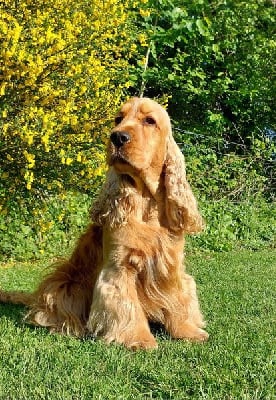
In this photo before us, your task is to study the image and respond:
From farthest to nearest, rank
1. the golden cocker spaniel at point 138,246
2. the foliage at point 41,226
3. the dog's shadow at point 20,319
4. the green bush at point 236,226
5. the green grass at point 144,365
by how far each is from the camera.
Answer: the green bush at point 236,226
the foliage at point 41,226
the dog's shadow at point 20,319
the golden cocker spaniel at point 138,246
the green grass at point 144,365

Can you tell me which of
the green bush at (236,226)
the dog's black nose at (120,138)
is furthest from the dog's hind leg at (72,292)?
the green bush at (236,226)

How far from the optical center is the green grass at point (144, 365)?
270 centimetres

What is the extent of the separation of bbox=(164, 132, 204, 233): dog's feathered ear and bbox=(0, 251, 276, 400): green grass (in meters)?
0.69

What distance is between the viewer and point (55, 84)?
585 cm

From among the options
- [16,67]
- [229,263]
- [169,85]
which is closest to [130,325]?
[16,67]

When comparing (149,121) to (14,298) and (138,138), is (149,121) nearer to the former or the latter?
(138,138)

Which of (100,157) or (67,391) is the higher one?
(100,157)

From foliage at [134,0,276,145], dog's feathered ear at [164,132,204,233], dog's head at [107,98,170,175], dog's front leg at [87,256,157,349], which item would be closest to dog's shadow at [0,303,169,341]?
dog's front leg at [87,256,157,349]

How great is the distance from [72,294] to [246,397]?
1.61 m

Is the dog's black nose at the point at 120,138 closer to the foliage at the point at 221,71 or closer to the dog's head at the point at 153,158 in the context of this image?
the dog's head at the point at 153,158

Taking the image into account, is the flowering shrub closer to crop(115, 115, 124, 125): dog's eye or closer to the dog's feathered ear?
crop(115, 115, 124, 125): dog's eye

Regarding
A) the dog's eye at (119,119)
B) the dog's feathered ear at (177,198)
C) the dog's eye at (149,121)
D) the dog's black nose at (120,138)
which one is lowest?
the dog's feathered ear at (177,198)

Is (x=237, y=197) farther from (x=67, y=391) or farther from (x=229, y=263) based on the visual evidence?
(x=67, y=391)

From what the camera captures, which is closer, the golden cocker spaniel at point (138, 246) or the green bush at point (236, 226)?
the golden cocker spaniel at point (138, 246)
